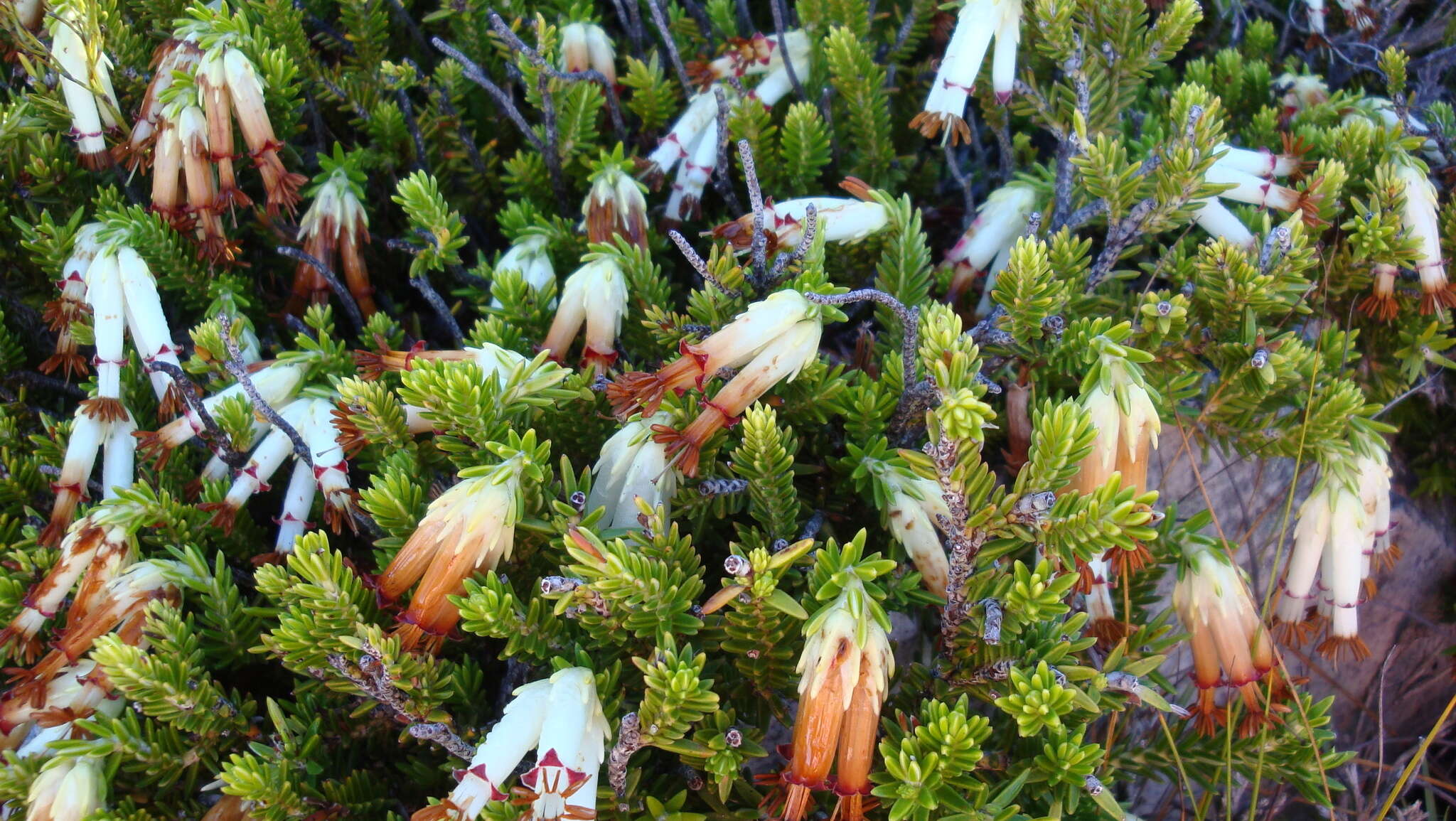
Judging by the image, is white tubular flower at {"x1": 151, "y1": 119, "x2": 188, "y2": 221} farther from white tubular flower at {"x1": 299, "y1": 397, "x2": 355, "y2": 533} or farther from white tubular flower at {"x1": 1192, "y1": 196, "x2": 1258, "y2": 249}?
white tubular flower at {"x1": 1192, "y1": 196, "x2": 1258, "y2": 249}

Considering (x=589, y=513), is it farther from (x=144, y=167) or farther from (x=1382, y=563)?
(x=1382, y=563)

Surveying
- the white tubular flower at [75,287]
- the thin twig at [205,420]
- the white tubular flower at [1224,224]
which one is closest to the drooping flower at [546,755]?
the thin twig at [205,420]

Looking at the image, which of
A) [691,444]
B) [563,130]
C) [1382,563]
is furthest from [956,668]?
[563,130]

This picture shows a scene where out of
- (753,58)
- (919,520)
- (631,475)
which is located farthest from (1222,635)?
(753,58)

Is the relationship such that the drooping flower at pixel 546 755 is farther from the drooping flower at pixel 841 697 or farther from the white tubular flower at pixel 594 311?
the white tubular flower at pixel 594 311

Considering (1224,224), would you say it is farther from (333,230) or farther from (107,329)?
(107,329)

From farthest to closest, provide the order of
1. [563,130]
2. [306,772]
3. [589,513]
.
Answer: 1. [563,130]
2. [306,772]
3. [589,513]
